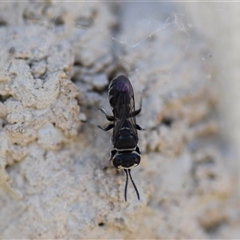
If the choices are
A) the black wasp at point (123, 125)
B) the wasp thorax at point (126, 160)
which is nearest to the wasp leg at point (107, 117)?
the black wasp at point (123, 125)

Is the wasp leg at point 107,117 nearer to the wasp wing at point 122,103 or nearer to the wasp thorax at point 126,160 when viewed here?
the wasp wing at point 122,103

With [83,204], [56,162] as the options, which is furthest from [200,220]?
[56,162]

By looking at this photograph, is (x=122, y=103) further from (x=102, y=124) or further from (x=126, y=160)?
(x=126, y=160)

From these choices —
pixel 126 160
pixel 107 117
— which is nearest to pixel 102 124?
pixel 107 117

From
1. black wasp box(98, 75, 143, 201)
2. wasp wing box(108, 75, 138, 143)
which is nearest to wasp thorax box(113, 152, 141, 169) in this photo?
black wasp box(98, 75, 143, 201)

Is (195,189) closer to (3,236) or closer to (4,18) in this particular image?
(3,236)

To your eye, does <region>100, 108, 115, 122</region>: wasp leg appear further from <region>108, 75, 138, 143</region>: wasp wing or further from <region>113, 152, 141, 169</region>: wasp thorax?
<region>113, 152, 141, 169</region>: wasp thorax

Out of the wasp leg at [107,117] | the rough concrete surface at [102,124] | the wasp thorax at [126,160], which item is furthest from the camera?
the wasp leg at [107,117]
